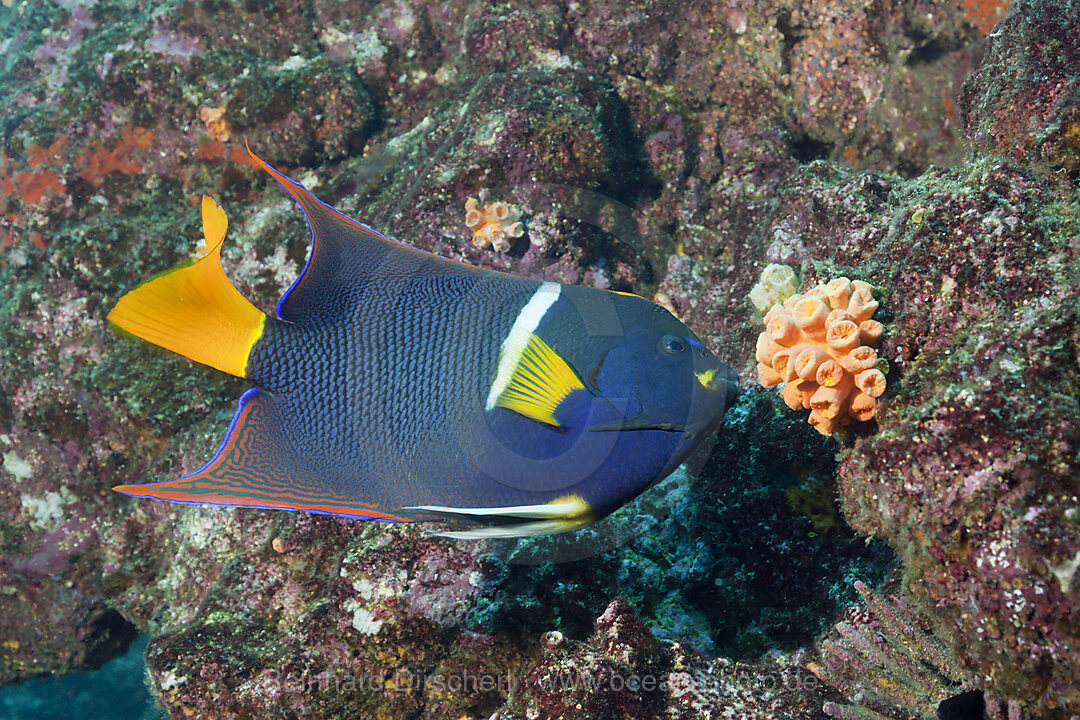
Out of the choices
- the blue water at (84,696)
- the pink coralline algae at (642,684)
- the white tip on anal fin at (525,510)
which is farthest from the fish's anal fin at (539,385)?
the blue water at (84,696)

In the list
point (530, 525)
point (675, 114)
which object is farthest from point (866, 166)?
point (530, 525)

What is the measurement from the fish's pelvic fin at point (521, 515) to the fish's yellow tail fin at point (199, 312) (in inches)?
23.4

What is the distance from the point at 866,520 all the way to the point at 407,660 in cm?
202

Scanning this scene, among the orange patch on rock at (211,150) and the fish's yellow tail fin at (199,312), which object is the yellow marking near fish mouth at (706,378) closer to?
the fish's yellow tail fin at (199,312)

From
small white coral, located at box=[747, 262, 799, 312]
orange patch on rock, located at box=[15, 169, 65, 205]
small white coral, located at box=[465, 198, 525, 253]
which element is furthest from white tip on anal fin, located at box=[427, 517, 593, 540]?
orange patch on rock, located at box=[15, 169, 65, 205]

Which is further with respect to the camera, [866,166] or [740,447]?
[866,166]

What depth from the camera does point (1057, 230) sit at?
5.69 ft

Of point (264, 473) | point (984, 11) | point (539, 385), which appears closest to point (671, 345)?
point (539, 385)

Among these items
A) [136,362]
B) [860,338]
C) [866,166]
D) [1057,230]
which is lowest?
[136,362]

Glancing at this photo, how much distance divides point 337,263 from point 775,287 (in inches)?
83.3

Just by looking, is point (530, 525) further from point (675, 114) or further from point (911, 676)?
point (675, 114)

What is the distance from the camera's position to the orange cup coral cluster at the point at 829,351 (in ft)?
6.10

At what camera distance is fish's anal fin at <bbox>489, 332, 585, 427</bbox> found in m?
1.46

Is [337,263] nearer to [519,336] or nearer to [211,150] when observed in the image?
[519,336]
